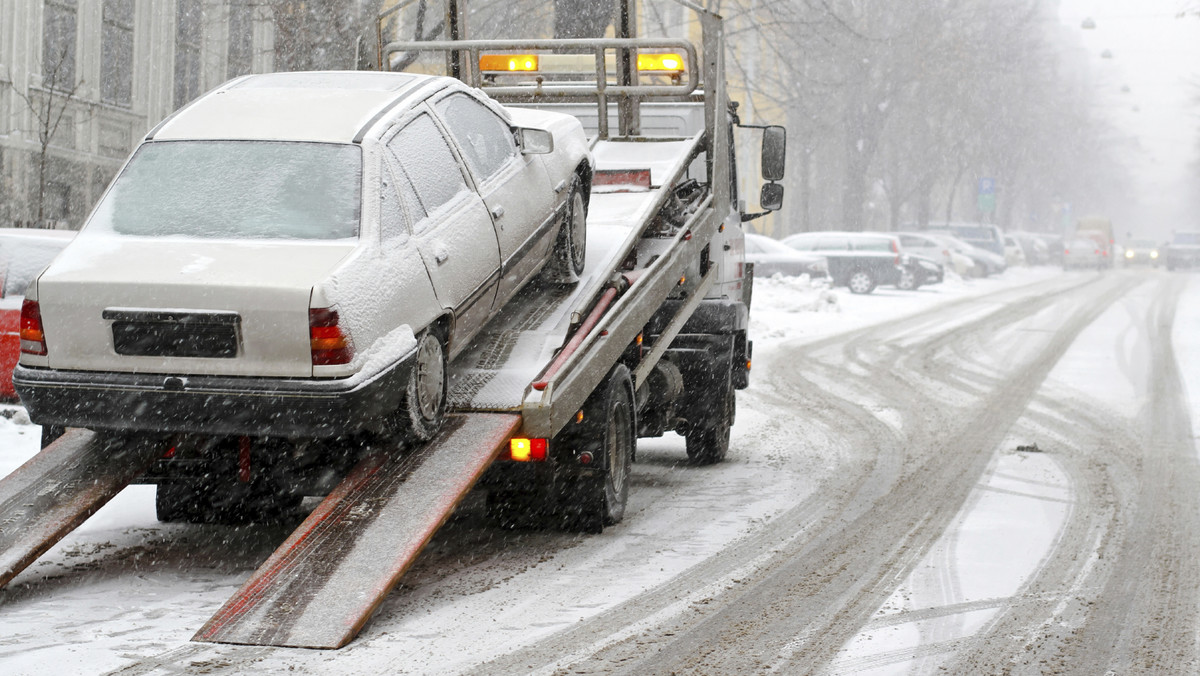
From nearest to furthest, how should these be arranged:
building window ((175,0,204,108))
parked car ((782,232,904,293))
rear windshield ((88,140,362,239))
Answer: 1. rear windshield ((88,140,362,239))
2. building window ((175,0,204,108))
3. parked car ((782,232,904,293))

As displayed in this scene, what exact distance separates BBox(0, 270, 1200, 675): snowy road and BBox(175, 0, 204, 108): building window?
1560 cm

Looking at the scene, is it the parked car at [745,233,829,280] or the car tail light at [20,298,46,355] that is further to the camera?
the parked car at [745,233,829,280]

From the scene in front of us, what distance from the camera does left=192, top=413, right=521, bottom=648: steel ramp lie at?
516 centimetres

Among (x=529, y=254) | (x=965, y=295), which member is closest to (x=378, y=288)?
(x=529, y=254)

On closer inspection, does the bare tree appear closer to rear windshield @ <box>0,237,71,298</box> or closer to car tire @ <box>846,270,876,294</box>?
rear windshield @ <box>0,237,71,298</box>

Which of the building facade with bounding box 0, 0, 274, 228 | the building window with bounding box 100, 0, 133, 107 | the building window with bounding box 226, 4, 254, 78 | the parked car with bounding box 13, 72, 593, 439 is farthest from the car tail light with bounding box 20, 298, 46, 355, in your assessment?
the building window with bounding box 226, 4, 254, 78

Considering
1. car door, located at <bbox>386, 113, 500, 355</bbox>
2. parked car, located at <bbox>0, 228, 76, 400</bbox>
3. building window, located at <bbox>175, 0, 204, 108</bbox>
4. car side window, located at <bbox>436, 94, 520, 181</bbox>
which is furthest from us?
building window, located at <bbox>175, 0, 204, 108</bbox>

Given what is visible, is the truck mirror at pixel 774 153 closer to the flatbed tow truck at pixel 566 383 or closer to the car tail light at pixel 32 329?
the flatbed tow truck at pixel 566 383

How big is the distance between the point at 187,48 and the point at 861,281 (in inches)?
610

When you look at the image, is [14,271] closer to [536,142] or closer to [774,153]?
[536,142]

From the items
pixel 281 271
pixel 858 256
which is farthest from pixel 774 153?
pixel 858 256

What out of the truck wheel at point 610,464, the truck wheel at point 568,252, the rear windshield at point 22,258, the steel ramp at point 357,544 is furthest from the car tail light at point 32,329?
the rear windshield at point 22,258

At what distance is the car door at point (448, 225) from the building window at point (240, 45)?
1979cm

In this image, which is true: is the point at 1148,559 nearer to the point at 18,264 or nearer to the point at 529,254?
the point at 529,254
